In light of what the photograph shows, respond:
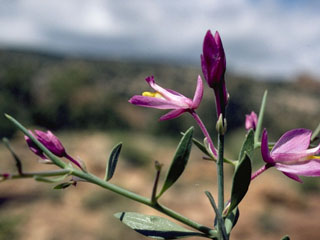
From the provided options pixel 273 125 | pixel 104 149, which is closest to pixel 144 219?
pixel 104 149

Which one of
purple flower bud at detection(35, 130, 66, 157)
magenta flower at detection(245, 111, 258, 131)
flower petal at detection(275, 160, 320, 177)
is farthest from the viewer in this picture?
magenta flower at detection(245, 111, 258, 131)

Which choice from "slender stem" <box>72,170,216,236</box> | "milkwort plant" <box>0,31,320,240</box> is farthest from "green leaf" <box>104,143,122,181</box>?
"slender stem" <box>72,170,216,236</box>

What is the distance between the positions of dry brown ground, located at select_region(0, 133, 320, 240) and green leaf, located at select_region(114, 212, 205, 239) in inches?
411

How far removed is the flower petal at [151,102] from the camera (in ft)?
3.79

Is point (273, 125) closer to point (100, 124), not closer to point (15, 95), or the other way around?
point (100, 124)

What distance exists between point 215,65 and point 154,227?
1.65ft

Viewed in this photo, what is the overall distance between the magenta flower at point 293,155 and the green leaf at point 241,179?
136mm

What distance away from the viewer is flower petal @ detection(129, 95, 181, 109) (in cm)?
116

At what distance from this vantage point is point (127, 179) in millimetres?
21250

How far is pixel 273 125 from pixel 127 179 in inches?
808

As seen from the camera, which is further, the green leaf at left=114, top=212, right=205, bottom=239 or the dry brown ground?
the dry brown ground

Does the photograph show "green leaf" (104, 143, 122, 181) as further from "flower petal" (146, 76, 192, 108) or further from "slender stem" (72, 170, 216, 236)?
"flower petal" (146, 76, 192, 108)

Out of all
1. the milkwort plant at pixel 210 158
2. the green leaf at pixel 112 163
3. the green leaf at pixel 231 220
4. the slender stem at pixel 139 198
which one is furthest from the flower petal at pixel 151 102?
the green leaf at pixel 231 220

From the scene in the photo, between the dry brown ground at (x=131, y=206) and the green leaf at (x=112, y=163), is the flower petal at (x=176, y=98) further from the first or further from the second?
the dry brown ground at (x=131, y=206)
